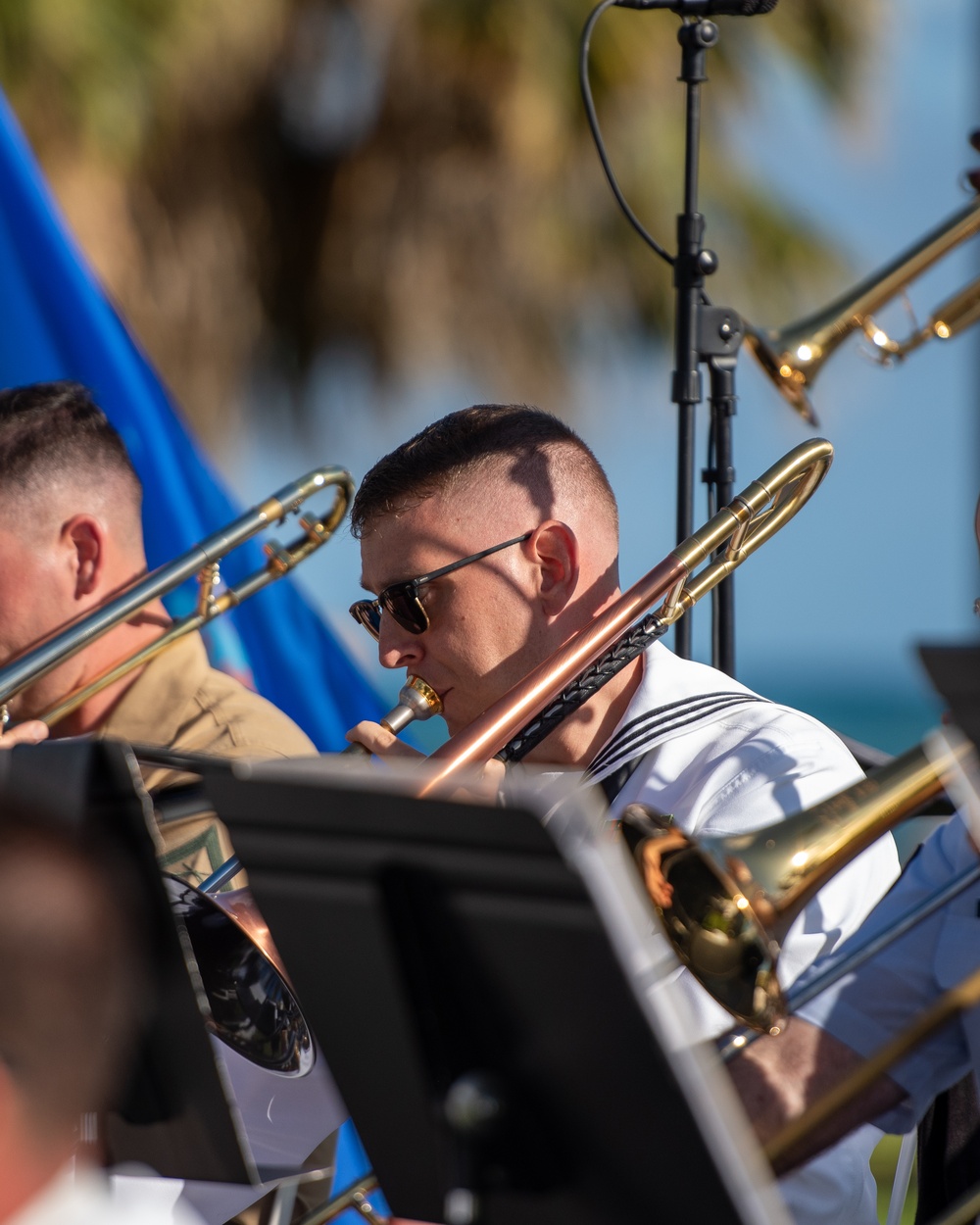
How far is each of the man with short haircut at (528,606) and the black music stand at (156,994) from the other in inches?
38.4

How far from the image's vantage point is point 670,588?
266 cm

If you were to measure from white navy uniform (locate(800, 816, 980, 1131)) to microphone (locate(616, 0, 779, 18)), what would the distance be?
5.43 ft

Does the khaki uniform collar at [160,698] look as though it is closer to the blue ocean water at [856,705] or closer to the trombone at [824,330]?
the trombone at [824,330]

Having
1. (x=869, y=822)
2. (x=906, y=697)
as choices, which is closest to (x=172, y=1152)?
(x=869, y=822)

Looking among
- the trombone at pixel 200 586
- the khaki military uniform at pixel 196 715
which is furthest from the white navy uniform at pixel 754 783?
the trombone at pixel 200 586

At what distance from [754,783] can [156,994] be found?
3.43 feet

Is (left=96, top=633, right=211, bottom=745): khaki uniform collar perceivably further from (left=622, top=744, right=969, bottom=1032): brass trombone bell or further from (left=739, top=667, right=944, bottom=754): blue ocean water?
(left=739, top=667, right=944, bottom=754): blue ocean water

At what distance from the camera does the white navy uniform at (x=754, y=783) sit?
7.27ft

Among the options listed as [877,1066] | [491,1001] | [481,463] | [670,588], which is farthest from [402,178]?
[491,1001]

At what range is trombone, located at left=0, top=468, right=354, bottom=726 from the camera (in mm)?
3348

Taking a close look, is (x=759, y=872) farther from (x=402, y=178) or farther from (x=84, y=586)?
(x=402, y=178)

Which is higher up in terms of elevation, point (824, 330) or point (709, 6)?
point (709, 6)

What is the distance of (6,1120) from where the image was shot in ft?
4.62

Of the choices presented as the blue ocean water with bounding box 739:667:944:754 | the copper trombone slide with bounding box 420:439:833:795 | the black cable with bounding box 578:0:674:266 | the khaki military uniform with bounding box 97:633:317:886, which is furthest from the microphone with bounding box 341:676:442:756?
the blue ocean water with bounding box 739:667:944:754
